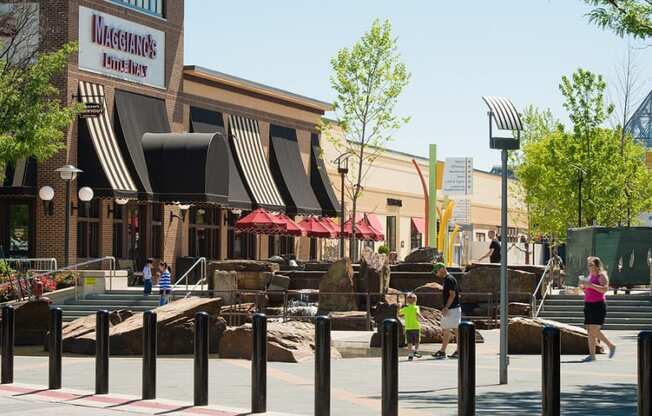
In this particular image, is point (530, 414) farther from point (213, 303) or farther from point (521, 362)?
point (213, 303)

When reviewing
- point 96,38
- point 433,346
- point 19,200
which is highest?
point 96,38

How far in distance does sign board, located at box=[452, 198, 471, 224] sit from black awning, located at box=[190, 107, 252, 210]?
4298 centimetres

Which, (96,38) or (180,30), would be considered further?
(180,30)

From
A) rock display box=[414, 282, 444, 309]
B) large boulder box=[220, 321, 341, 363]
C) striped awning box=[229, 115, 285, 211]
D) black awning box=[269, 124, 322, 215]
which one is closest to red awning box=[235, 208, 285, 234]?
striped awning box=[229, 115, 285, 211]

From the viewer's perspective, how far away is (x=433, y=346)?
2686 centimetres

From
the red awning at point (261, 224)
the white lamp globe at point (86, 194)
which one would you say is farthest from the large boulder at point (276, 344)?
the red awning at point (261, 224)

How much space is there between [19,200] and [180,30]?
10380 millimetres

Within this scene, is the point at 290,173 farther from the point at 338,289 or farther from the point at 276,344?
the point at 276,344

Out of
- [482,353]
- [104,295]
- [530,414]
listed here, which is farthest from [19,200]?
[530,414]

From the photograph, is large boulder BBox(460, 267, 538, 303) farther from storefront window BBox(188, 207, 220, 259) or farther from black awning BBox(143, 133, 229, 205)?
storefront window BBox(188, 207, 220, 259)

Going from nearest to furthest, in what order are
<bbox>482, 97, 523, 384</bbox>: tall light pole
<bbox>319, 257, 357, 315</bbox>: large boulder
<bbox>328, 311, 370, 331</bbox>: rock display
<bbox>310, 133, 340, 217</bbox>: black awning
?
1. <bbox>482, 97, 523, 384</bbox>: tall light pole
2. <bbox>328, 311, 370, 331</bbox>: rock display
3. <bbox>319, 257, 357, 315</bbox>: large boulder
4. <bbox>310, 133, 340, 217</bbox>: black awning

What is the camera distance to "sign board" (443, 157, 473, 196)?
3922 inches

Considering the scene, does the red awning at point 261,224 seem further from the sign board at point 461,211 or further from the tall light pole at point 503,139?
the sign board at point 461,211

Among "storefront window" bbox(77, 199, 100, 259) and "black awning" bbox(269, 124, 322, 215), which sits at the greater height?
"black awning" bbox(269, 124, 322, 215)
